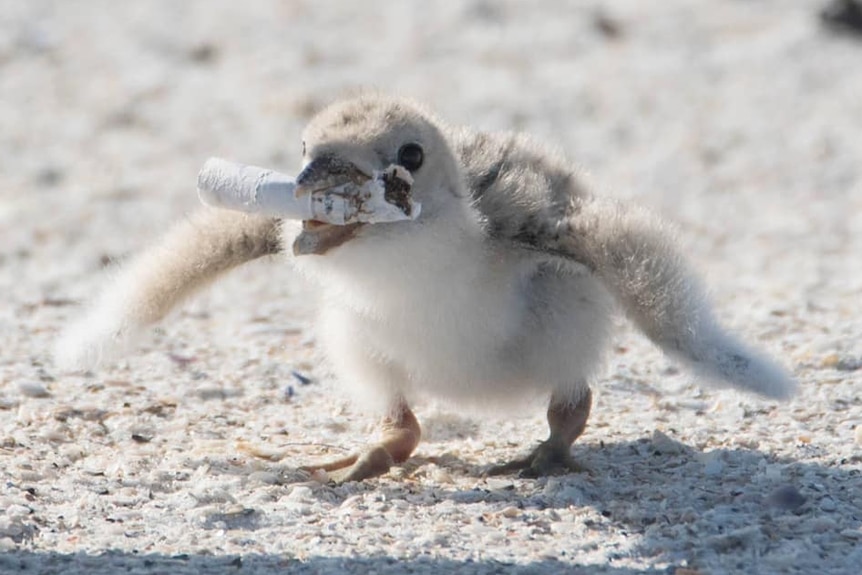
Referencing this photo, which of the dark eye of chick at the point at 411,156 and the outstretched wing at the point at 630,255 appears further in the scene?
the dark eye of chick at the point at 411,156

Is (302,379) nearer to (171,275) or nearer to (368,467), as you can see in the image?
(171,275)

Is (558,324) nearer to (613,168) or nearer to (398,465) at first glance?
(398,465)

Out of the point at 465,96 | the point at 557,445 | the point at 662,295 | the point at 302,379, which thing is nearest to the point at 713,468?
the point at 557,445

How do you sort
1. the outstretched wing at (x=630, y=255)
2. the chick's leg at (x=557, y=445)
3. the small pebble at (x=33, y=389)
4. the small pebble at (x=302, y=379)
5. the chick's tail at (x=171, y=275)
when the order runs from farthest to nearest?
the small pebble at (x=302, y=379) → the small pebble at (x=33, y=389) → the chick's tail at (x=171, y=275) → the chick's leg at (x=557, y=445) → the outstretched wing at (x=630, y=255)

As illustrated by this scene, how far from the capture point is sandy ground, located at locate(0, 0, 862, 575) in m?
3.78

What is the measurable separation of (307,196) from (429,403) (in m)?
1.26

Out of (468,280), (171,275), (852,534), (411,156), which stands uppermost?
(411,156)

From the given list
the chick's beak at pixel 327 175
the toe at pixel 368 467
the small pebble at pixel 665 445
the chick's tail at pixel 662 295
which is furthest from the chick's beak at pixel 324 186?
the small pebble at pixel 665 445

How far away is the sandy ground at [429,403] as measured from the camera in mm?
3783

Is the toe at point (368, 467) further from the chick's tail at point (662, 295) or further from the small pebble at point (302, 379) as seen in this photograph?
the small pebble at point (302, 379)

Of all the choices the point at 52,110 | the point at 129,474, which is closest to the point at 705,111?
the point at 52,110

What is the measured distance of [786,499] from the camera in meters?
3.95

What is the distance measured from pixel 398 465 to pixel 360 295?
0.64 meters

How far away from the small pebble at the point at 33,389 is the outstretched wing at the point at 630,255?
1674mm
